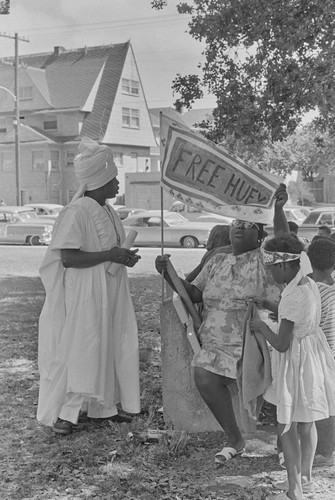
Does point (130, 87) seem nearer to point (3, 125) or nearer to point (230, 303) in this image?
point (3, 125)

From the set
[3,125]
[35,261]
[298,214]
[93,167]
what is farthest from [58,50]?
[93,167]

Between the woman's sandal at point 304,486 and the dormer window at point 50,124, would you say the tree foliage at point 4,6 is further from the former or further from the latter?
the dormer window at point 50,124

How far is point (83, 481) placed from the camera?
4.08 meters

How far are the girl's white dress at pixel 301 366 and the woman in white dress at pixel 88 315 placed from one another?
1564 millimetres

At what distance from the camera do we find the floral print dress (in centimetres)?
431

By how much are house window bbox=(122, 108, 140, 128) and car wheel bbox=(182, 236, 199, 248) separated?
23.0 meters

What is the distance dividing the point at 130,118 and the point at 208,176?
42878 mm

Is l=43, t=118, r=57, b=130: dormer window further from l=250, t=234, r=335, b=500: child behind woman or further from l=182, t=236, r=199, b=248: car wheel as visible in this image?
l=250, t=234, r=335, b=500: child behind woman

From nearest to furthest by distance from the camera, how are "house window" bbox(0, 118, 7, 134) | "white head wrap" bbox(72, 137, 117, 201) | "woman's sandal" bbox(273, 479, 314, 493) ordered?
1. "woman's sandal" bbox(273, 479, 314, 493)
2. "white head wrap" bbox(72, 137, 117, 201)
3. "house window" bbox(0, 118, 7, 134)

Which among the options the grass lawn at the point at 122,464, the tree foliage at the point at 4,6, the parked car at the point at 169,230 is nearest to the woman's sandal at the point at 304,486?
the grass lawn at the point at 122,464

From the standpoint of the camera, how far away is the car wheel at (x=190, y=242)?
81.3 ft

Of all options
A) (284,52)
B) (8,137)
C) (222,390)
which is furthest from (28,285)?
(8,137)

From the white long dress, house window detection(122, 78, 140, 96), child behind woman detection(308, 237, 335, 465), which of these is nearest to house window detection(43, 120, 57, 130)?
house window detection(122, 78, 140, 96)

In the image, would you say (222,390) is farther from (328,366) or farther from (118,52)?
(118,52)
